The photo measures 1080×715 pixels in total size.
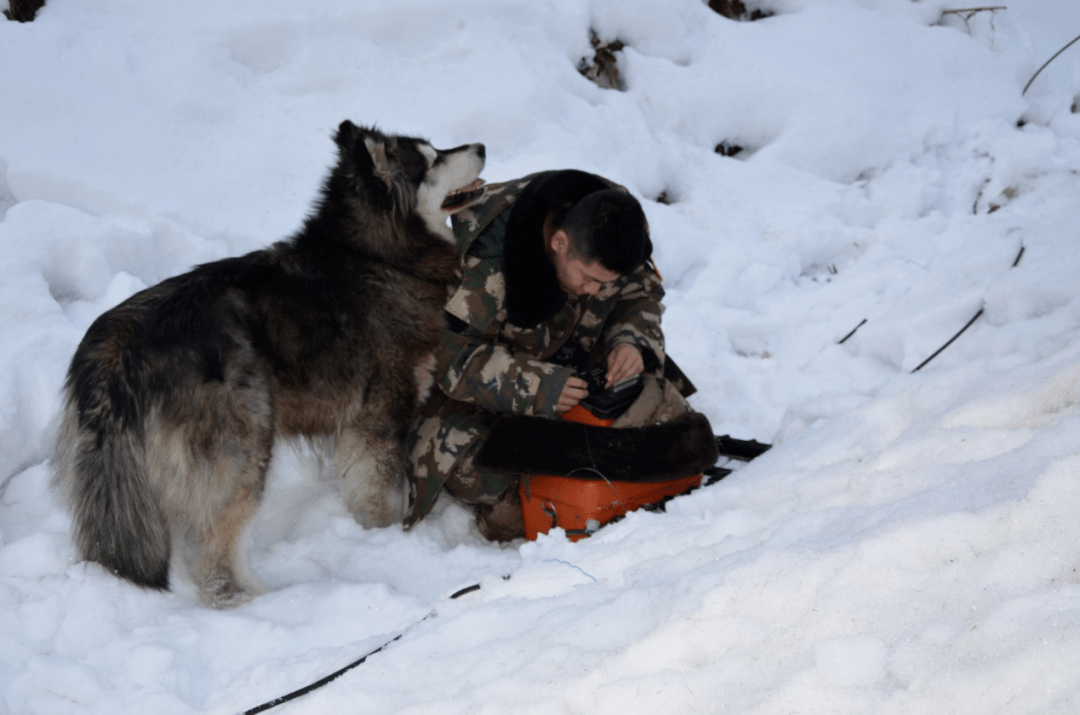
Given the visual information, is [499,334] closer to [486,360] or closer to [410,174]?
[486,360]

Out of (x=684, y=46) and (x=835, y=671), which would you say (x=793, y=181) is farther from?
(x=835, y=671)

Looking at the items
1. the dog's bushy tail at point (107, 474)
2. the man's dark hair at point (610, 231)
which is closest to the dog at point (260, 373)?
the dog's bushy tail at point (107, 474)

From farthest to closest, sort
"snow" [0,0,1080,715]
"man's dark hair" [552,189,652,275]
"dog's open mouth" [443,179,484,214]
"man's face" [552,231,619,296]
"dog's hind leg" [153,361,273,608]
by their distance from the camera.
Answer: "dog's open mouth" [443,179,484,214]
"man's face" [552,231,619,296]
"man's dark hair" [552,189,652,275]
"dog's hind leg" [153,361,273,608]
"snow" [0,0,1080,715]

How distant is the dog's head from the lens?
2818mm

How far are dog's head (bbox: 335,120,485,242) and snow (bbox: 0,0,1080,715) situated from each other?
1.15m

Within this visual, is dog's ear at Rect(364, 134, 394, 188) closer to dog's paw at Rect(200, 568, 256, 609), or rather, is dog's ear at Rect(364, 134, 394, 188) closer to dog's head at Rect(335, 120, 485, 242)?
dog's head at Rect(335, 120, 485, 242)

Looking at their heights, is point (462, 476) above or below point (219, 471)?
below

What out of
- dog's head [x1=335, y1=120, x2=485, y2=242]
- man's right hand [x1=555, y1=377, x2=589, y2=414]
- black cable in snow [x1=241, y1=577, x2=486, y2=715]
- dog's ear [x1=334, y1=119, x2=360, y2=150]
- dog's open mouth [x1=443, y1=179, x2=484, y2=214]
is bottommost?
man's right hand [x1=555, y1=377, x2=589, y2=414]

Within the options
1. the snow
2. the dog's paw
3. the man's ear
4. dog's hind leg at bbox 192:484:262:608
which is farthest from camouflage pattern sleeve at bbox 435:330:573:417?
the dog's paw

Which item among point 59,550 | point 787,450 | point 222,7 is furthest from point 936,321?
point 222,7

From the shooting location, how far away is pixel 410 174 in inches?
115

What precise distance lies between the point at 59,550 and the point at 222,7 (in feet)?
12.6

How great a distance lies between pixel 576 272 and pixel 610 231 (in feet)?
0.95

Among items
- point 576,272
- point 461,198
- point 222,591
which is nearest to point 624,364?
point 576,272
